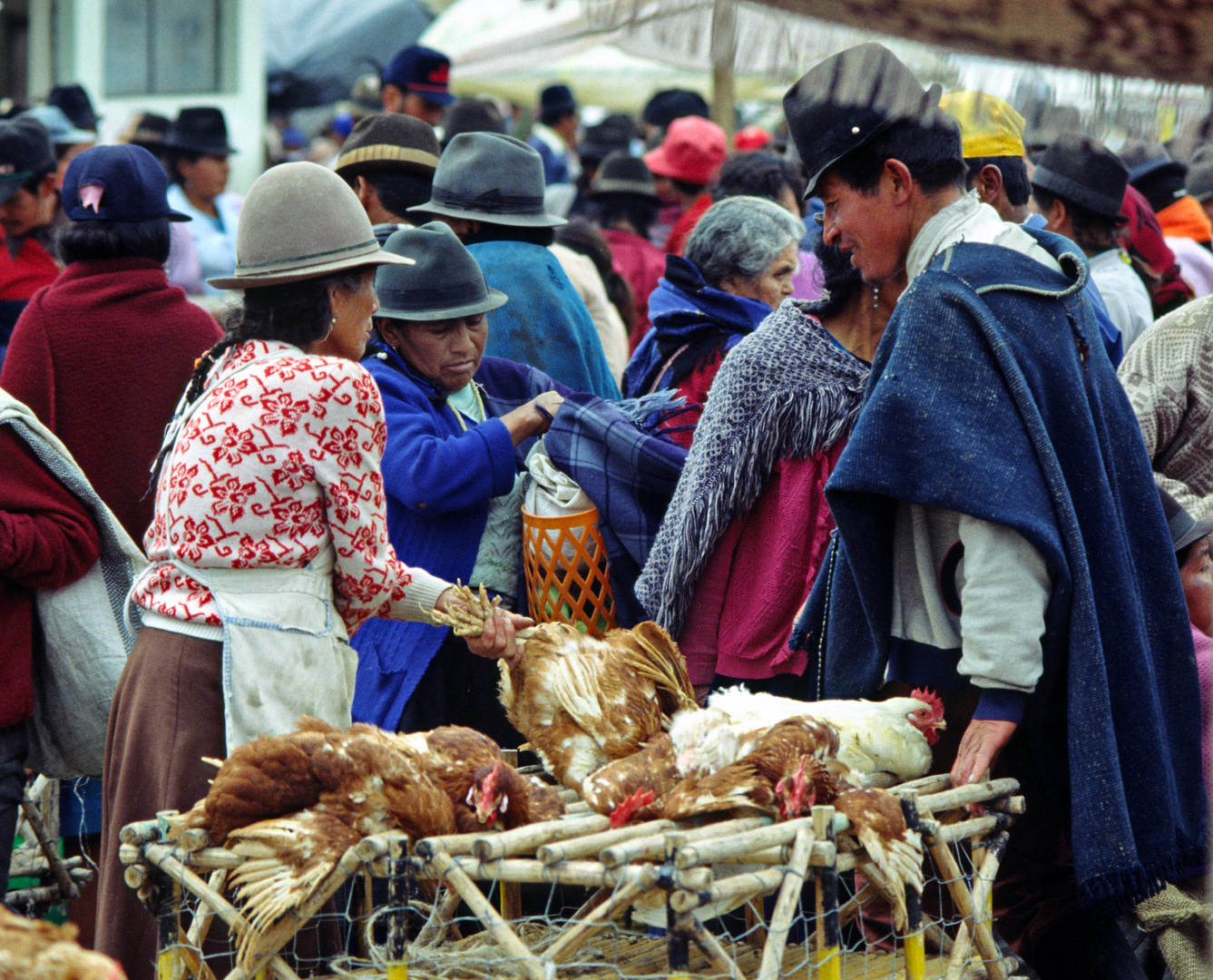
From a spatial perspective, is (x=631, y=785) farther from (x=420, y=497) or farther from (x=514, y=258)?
(x=514, y=258)

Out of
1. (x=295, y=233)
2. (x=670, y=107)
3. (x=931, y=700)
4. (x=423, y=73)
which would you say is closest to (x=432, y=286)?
(x=295, y=233)

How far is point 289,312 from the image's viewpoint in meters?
3.08

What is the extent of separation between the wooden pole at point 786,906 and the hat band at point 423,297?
1.98m

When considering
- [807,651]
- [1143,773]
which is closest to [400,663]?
[807,651]

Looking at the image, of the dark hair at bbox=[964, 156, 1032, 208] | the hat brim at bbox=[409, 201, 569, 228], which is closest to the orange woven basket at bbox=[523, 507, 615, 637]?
the hat brim at bbox=[409, 201, 569, 228]

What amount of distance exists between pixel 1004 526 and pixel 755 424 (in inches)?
32.0

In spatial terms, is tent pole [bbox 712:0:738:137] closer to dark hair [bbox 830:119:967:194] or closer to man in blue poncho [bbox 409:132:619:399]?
dark hair [bbox 830:119:967:194]

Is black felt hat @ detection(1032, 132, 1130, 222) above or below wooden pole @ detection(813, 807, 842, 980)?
above

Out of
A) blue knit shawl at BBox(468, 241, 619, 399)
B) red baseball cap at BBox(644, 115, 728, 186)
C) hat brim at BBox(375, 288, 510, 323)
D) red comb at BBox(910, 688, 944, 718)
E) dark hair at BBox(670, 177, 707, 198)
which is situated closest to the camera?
red comb at BBox(910, 688, 944, 718)

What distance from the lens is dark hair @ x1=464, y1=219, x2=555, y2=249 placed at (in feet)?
14.9

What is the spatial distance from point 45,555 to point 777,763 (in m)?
2.03

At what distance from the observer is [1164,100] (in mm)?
1812

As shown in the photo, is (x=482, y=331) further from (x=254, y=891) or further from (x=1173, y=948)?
(x=1173, y=948)

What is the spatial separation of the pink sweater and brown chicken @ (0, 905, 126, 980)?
72.7 inches
